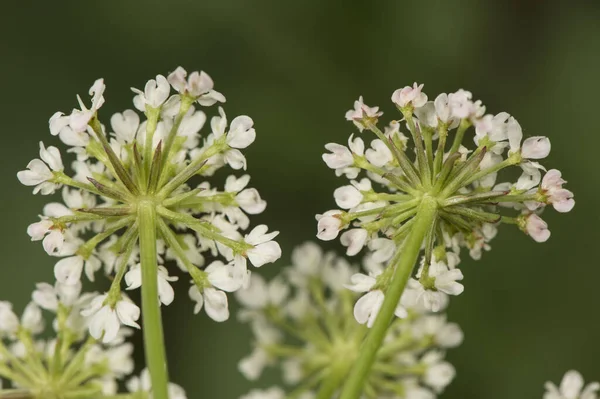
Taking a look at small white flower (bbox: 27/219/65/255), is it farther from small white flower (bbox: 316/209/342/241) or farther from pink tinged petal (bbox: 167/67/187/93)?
small white flower (bbox: 316/209/342/241)

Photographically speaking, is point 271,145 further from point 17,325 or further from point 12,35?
point 17,325

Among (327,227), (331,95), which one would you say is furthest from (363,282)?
(331,95)

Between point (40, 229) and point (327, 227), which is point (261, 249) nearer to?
point (327, 227)

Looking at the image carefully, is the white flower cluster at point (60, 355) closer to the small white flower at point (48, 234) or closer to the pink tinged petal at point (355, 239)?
the small white flower at point (48, 234)

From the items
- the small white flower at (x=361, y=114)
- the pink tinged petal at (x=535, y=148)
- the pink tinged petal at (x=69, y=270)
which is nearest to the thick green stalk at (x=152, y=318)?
the pink tinged petal at (x=69, y=270)

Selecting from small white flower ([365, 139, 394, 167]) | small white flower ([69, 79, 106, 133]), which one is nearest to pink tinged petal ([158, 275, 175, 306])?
small white flower ([69, 79, 106, 133])

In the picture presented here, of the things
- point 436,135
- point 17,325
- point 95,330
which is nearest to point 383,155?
point 436,135
